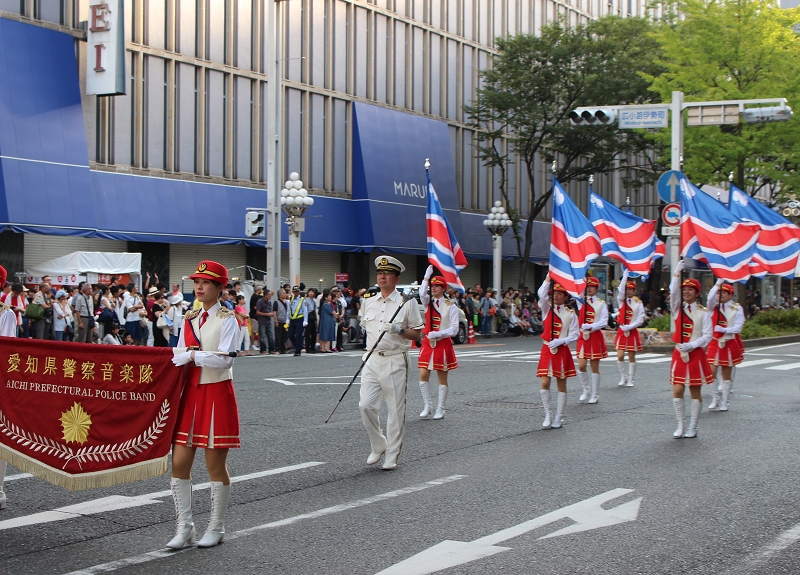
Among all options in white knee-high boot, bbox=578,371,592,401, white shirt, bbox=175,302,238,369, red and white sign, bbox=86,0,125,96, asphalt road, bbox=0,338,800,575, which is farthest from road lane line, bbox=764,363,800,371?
red and white sign, bbox=86,0,125,96

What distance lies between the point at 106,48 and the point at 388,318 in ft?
68.0

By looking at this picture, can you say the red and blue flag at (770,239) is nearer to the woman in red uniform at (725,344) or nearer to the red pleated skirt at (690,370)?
the woman in red uniform at (725,344)

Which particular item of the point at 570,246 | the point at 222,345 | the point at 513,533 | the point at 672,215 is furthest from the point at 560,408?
the point at 672,215

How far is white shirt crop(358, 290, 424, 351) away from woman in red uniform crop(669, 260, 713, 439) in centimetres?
335

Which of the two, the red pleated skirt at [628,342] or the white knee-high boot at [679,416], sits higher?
the red pleated skirt at [628,342]

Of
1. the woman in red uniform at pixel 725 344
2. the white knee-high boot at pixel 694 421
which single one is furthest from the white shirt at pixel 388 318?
the woman in red uniform at pixel 725 344

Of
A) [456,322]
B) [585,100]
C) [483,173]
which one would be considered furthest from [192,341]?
Answer: [483,173]

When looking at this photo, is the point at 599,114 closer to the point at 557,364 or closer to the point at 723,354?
the point at 723,354

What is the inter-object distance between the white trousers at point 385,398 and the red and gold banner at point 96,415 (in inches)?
114

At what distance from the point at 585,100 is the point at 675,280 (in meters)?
27.8

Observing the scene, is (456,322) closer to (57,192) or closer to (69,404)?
(69,404)

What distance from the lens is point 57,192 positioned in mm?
24750

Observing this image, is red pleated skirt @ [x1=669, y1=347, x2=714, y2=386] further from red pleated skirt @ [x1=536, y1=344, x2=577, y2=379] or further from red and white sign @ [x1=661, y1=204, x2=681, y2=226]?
red and white sign @ [x1=661, y1=204, x2=681, y2=226]

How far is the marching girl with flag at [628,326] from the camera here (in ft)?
51.2
